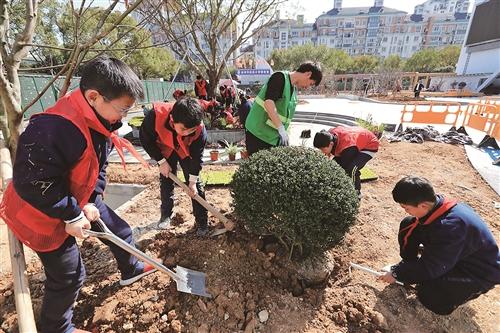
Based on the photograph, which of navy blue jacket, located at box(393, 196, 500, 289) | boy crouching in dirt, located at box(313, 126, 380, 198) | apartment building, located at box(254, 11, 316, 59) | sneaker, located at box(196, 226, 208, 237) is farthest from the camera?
apartment building, located at box(254, 11, 316, 59)

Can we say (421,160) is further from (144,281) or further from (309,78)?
(144,281)

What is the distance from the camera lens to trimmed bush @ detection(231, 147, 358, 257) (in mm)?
2043

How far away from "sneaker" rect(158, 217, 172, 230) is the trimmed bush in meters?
1.37

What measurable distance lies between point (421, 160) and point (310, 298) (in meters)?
5.44

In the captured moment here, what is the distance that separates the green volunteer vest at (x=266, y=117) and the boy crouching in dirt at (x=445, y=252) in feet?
5.35

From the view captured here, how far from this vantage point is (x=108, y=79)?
1411 millimetres

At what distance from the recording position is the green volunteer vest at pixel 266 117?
323cm

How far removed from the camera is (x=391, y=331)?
2068 millimetres

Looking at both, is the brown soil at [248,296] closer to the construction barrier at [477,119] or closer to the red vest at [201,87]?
the construction barrier at [477,119]

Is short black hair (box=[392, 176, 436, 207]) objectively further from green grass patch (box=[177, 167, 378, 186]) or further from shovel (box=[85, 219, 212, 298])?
green grass patch (box=[177, 167, 378, 186])

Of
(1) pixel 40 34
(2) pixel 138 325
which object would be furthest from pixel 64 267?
(1) pixel 40 34

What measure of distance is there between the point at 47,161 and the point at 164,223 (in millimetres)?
2039

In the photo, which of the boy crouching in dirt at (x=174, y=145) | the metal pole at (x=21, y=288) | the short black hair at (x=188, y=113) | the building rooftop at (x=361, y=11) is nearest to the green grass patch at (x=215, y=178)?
the boy crouching in dirt at (x=174, y=145)

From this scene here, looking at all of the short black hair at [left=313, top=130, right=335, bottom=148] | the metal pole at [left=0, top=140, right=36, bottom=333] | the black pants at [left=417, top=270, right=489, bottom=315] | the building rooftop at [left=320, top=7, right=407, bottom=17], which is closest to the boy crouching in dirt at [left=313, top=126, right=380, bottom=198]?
the short black hair at [left=313, top=130, right=335, bottom=148]
